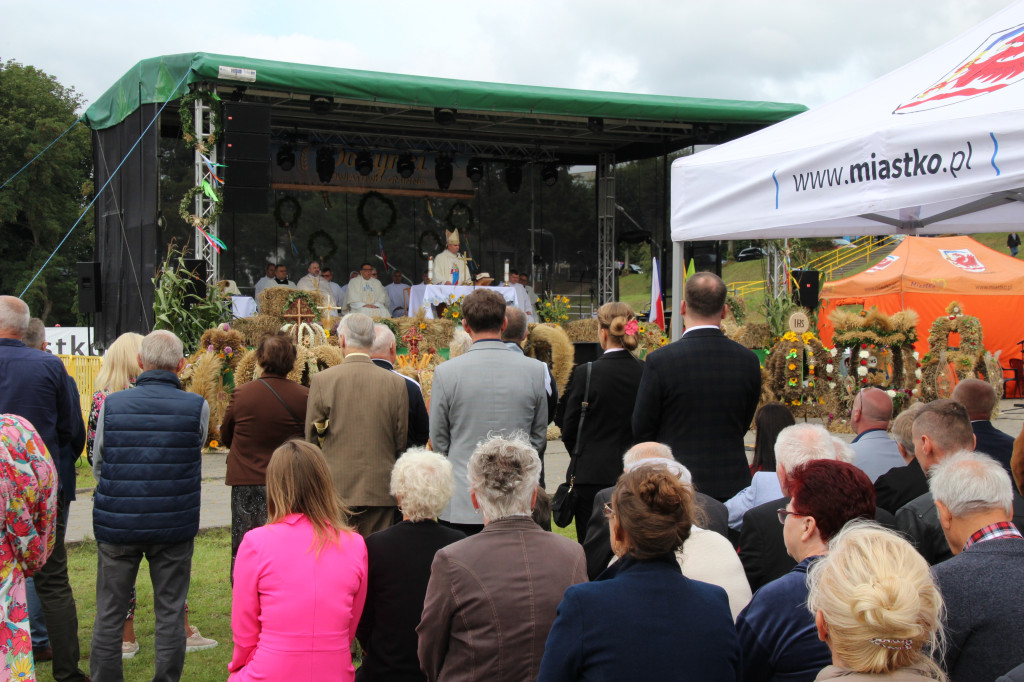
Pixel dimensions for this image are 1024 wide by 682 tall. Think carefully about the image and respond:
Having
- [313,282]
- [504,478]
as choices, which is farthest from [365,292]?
[504,478]

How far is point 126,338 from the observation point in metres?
4.39

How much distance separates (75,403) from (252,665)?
7.12 ft

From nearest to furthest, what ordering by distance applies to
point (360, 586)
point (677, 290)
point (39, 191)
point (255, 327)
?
point (360, 586) → point (677, 290) → point (255, 327) → point (39, 191)

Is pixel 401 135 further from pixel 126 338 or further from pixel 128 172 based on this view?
pixel 126 338

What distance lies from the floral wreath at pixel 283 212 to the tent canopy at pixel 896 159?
49.6ft

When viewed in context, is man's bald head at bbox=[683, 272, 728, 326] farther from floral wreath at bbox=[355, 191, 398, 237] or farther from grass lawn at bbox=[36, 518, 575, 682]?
floral wreath at bbox=[355, 191, 398, 237]

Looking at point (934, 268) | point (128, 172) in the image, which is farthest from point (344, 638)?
point (934, 268)

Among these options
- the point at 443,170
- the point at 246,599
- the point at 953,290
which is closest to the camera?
the point at 246,599

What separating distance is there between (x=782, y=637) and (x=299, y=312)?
9.37 meters

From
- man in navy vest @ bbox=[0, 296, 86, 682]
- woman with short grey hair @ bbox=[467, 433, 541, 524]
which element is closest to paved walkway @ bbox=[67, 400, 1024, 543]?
man in navy vest @ bbox=[0, 296, 86, 682]

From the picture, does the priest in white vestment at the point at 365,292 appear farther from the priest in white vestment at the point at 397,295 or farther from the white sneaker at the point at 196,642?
the white sneaker at the point at 196,642

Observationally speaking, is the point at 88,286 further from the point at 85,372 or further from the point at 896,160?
the point at 896,160

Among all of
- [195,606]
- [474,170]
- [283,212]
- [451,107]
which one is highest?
[474,170]

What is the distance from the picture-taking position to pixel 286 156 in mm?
16844
